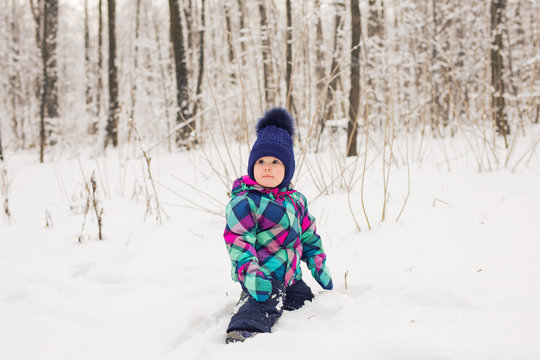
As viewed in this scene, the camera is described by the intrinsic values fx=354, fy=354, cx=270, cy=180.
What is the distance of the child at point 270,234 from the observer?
1.37 meters

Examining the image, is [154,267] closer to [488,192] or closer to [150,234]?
[150,234]

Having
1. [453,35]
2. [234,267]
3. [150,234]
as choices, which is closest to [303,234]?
[234,267]

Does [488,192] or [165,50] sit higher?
[165,50]

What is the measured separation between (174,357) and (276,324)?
0.41 m

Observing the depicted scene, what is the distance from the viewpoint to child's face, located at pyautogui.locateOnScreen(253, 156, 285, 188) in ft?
4.96

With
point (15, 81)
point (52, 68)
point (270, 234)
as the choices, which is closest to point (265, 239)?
point (270, 234)

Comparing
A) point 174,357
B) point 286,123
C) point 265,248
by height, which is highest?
point 286,123

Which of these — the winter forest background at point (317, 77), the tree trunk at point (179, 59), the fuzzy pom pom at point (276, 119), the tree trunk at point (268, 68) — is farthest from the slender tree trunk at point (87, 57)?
the fuzzy pom pom at point (276, 119)

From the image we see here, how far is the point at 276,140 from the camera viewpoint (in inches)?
60.4

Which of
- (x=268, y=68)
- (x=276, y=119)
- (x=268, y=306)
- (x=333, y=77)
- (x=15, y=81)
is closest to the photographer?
(x=268, y=306)

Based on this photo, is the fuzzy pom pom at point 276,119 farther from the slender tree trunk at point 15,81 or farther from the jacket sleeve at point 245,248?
the slender tree trunk at point 15,81

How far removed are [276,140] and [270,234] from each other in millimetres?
405

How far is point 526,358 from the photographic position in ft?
3.34

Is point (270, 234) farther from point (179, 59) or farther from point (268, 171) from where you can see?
point (179, 59)
